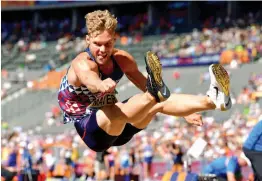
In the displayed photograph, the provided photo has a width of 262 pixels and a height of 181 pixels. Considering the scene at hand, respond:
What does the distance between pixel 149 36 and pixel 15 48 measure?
778cm

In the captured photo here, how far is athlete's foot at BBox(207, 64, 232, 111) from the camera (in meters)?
5.87

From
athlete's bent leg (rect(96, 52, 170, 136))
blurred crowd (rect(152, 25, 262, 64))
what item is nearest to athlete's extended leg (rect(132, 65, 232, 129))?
athlete's bent leg (rect(96, 52, 170, 136))

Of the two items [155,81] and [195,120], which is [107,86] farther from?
[195,120]

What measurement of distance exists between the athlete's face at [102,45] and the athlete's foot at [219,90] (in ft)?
3.43

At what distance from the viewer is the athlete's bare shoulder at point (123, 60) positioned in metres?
6.85

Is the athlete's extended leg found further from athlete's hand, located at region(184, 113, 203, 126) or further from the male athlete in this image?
athlete's hand, located at region(184, 113, 203, 126)

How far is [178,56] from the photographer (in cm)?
2573

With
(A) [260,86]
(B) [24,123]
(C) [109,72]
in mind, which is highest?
(C) [109,72]

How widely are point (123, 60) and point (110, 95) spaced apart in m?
0.44

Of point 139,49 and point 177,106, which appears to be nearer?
point 177,106

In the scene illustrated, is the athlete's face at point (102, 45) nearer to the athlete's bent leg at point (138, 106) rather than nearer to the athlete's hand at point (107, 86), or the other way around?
the athlete's bent leg at point (138, 106)

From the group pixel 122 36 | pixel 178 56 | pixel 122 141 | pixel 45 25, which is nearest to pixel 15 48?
pixel 45 25

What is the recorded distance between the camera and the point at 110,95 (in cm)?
672

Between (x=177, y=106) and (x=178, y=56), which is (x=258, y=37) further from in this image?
(x=177, y=106)
